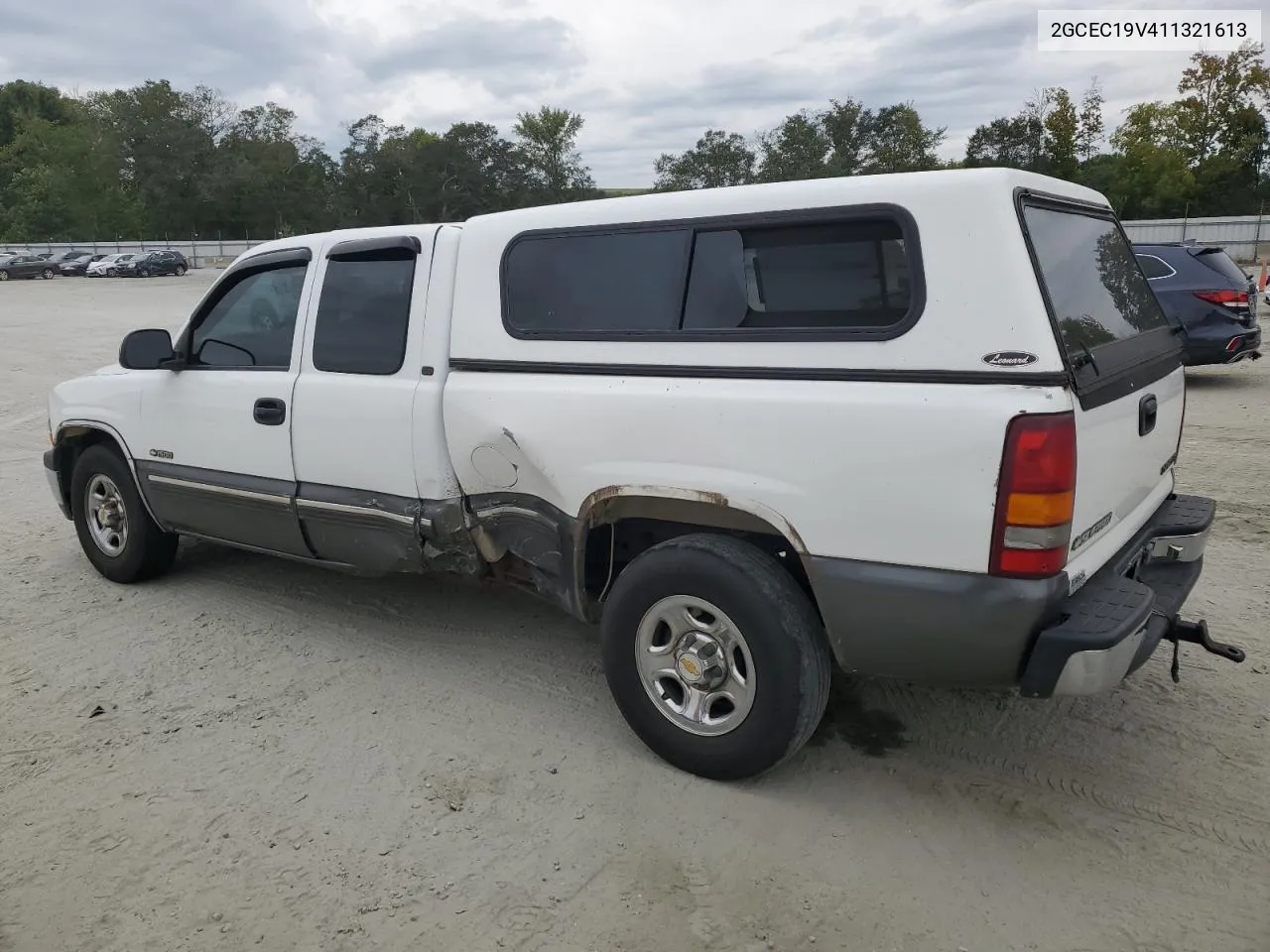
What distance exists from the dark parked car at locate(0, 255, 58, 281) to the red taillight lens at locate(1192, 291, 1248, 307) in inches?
1930

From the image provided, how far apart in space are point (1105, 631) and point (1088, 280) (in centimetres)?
127

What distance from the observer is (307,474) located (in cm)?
431

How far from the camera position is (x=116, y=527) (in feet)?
17.8

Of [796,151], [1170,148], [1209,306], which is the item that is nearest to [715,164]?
[796,151]

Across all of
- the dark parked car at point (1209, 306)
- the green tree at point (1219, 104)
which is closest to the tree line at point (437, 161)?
the green tree at point (1219, 104)

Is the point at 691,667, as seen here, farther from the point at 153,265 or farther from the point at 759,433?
the point at 153,265

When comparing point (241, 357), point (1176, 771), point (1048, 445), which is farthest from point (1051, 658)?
point (241, 357)

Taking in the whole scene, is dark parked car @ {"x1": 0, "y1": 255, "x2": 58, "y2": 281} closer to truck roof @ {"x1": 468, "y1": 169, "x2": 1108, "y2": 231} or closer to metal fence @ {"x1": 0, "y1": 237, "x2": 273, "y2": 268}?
metal fence @ {"x1": 0, "y1": 237, "x2": 273, "y2": 268}

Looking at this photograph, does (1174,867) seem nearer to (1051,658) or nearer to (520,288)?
(1051,658)

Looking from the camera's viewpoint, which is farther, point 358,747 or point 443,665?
point 443,665

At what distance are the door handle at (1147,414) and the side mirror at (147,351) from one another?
4.32 m

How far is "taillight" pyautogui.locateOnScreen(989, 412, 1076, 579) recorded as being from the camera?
8.37 ft

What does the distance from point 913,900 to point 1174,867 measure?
0.81 metres

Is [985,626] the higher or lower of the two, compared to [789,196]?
lower
